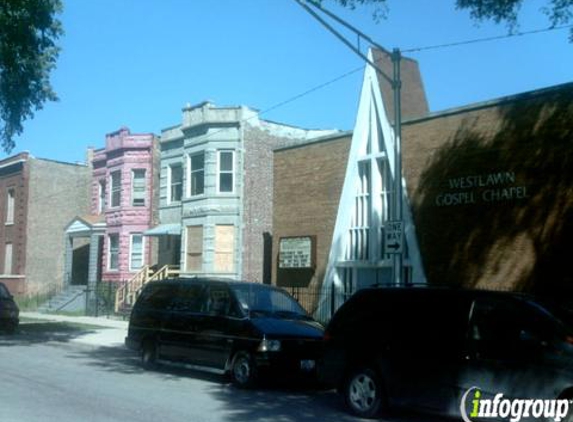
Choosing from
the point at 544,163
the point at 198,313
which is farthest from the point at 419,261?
the point at 198,313

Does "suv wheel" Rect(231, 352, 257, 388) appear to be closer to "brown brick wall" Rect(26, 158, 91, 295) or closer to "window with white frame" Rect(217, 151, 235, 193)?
"window with white frame" Rect(217, 151, 235, 193)

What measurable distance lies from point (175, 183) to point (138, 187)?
3004 millimetres

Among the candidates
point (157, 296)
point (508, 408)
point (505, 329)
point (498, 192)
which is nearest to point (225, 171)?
point (498, 192)

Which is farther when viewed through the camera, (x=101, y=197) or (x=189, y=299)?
(x=101, y=197)

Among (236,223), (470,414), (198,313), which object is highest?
(236,223)

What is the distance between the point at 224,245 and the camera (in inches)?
1125

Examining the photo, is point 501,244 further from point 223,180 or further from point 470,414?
point 223,180

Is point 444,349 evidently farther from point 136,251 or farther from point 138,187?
point 138,187

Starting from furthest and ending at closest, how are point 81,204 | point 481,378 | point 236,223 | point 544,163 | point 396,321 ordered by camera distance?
point 81,204 < point 236,223 < point 544,163 < point 396,321 < point 481,378

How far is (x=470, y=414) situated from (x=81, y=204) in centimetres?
3659

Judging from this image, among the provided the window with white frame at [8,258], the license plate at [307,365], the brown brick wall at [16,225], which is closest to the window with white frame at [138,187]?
the brown brick wall at [16,225]

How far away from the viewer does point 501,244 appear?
16.5 metres

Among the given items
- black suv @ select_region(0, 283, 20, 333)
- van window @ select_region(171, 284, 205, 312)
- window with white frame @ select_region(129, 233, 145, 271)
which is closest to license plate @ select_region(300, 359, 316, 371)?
van window @ select_region(171, 284, 205, 312)

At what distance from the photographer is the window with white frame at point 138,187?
3375 centimetres
